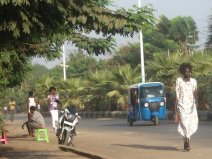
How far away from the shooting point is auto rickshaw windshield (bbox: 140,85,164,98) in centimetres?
2445

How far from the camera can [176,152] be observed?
11609 millimetres

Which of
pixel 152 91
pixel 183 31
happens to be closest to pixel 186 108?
pixel 152 91

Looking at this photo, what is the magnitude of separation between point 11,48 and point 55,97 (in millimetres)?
7973

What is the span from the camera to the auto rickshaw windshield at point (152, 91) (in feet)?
80.2

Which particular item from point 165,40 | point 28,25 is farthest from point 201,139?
point 165,40

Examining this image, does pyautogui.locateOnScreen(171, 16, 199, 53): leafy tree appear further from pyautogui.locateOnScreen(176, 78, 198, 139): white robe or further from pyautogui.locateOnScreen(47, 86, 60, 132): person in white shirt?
pyautogui.locateOnScreen(176, 78, 198, 139): white robe

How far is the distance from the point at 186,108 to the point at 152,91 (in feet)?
43.4

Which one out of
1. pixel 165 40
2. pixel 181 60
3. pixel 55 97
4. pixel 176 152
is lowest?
pixel 176 152

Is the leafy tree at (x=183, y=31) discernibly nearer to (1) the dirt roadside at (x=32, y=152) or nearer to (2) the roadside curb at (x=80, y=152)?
(1) the dirt roadside at (x=32, y=152)

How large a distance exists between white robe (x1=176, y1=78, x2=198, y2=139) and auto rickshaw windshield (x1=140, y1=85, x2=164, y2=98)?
12.9m

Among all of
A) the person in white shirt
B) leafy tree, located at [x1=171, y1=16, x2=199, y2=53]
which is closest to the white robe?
the person in white shirt

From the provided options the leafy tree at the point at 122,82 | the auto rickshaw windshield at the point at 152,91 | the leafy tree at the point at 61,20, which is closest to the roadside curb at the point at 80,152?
the leafy tree at the point at 61,20

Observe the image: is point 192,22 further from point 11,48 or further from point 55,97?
point 11,48

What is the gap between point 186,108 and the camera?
37.3 feet
